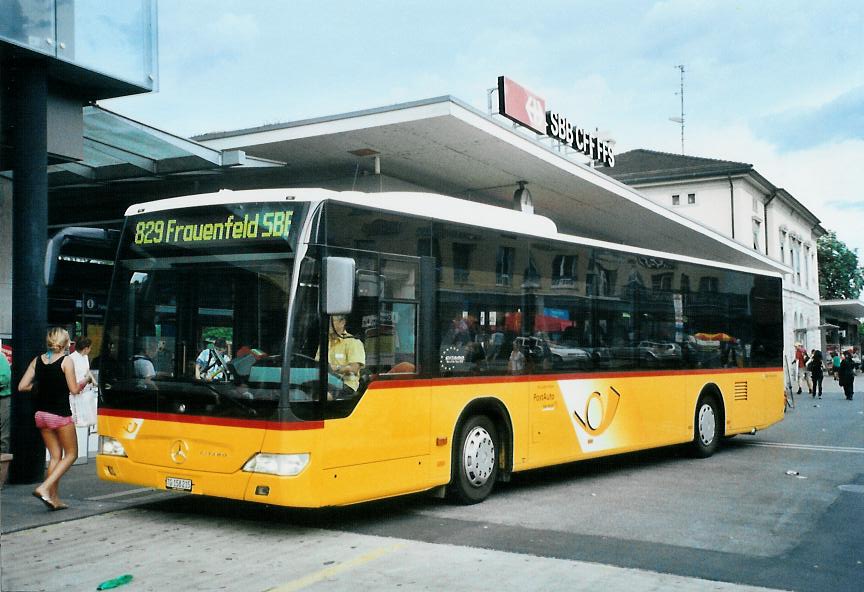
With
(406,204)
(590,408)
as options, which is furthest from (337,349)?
(590,408)

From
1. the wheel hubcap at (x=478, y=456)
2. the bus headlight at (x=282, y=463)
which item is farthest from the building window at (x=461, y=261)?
the bus headlight at (x=282, y=463)

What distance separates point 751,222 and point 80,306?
136 ft

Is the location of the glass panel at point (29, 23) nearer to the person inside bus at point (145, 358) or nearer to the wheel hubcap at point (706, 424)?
the person inside bus at point (145, 358)

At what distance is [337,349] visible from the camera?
7594 mm

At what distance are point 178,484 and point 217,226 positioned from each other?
223 centimetres

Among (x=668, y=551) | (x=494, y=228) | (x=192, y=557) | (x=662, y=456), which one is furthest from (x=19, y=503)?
(x=662, y=456)

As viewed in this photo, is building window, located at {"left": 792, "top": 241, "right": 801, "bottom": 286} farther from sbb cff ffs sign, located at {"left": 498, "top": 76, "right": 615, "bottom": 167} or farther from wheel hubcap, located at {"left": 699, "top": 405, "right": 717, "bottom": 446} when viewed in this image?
wheel hubcap, located at {"left": 699, "top": 405, "right": 717, "bottom": 446}

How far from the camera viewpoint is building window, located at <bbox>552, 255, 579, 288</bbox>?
10625mm

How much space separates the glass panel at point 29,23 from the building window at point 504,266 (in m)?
5.86

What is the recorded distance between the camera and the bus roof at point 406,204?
25.3 feet

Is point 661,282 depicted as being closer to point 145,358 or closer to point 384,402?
point 384,402

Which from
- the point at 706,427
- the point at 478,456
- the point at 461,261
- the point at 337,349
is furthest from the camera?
the point at 706,427

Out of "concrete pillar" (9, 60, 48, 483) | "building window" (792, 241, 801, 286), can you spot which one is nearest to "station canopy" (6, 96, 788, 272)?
"concrete pillar" (9, 60, 48, 483)

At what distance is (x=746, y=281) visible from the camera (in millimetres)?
15297
